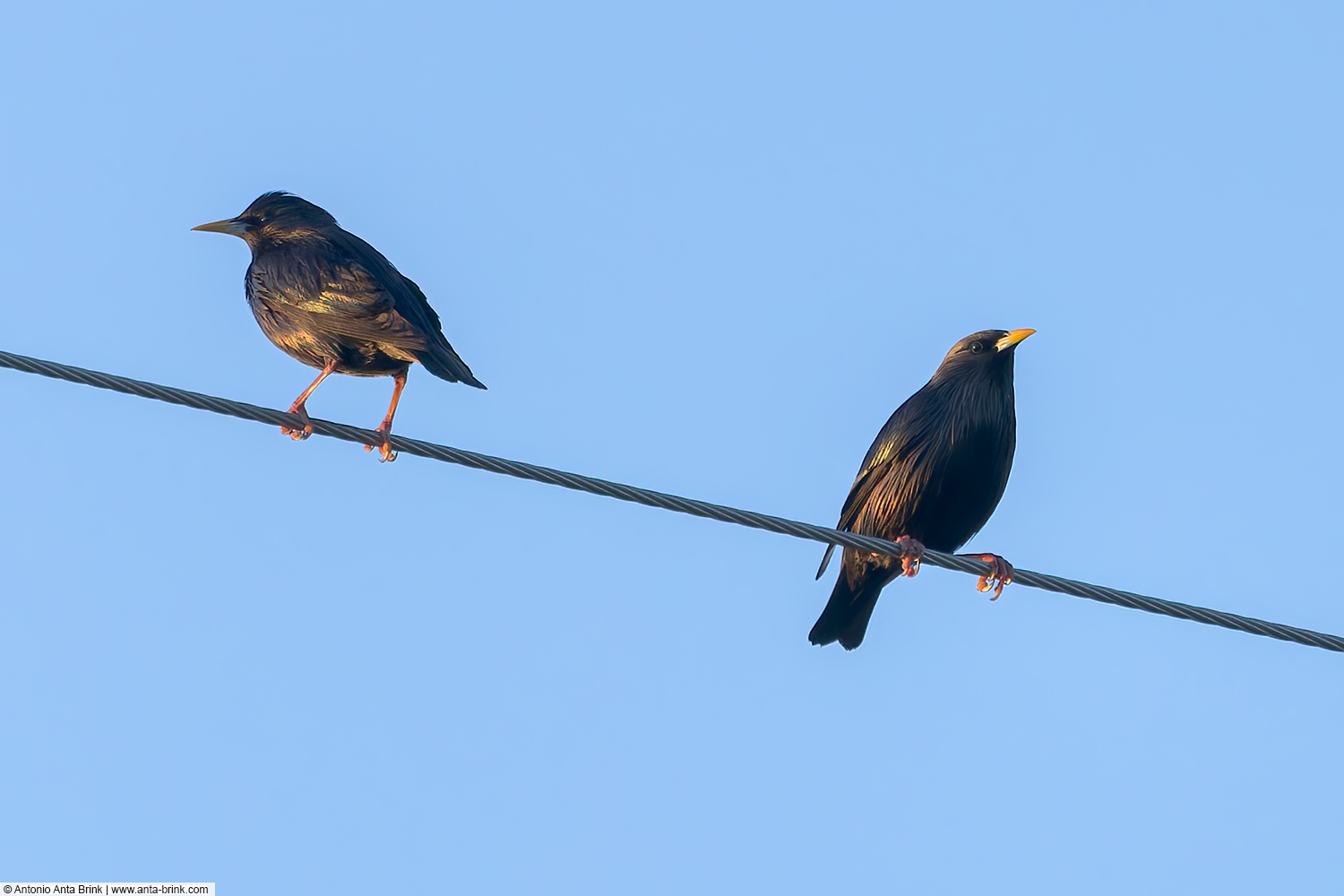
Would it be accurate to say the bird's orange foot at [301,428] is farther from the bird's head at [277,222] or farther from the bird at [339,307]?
the bird's head at [277,222]

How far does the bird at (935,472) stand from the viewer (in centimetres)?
766

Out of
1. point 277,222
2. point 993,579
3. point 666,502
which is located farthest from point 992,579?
point 277,222

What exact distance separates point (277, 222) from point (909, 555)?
3724 mm

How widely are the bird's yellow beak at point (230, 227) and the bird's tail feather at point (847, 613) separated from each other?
3.30 m

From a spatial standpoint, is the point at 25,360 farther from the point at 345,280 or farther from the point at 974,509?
the point at 974,509

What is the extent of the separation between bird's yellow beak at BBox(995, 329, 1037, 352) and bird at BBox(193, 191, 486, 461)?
2308 millimetres

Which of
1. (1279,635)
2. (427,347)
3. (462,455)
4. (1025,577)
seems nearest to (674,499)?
(462,455)

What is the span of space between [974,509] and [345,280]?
2.92 m

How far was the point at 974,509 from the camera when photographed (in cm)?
775

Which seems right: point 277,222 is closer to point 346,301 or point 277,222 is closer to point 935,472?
point 346,301

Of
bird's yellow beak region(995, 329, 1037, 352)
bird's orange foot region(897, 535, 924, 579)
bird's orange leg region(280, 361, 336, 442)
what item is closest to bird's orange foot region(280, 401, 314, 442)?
bird's orange leg region(280, 361, 336, 442)

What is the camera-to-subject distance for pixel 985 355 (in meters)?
7.88

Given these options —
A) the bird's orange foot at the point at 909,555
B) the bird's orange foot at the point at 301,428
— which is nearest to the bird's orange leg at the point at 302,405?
the bird's orange foot at the point at 301,428

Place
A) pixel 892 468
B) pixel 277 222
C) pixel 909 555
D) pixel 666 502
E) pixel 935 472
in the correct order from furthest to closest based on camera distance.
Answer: pixel 277 222, pixel 892 468, pixel 935 472, pixel 909 555, pixel 666 502
